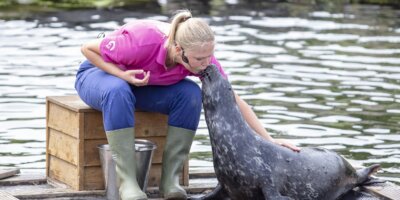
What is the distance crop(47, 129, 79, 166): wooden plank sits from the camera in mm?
6027

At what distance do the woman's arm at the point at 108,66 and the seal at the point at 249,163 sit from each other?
0.33 metres

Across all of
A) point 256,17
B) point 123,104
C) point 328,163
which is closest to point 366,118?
point 328,163

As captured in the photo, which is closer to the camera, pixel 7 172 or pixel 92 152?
pixel 92 152

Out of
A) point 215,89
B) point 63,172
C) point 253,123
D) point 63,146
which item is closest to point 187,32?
point 215,89

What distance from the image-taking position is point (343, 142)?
28.2 feet

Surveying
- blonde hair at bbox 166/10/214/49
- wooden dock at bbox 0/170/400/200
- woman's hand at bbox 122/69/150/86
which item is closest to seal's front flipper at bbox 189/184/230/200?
wooden dock at bbox 0/170/400/200

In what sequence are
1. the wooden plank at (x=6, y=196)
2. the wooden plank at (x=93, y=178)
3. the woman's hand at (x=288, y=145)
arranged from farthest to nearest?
the wooden plank at (x=93, y=178)
the woman's hand at (x=288, y=145)
the wooden plank at (x=6, y=196)

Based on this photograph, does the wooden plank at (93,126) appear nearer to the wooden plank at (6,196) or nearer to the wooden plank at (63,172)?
the wooden plank at (63,172)

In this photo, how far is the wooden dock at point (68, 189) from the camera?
591cm

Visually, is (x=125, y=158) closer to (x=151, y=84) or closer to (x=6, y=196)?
(x=151, y=84)

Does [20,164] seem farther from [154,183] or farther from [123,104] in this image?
[123,104]

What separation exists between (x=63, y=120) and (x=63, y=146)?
15cm

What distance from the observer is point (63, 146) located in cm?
618

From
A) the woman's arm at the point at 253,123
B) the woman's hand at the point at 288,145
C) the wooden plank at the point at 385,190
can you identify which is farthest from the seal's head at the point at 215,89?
the wooden plank at the point at 385,190
